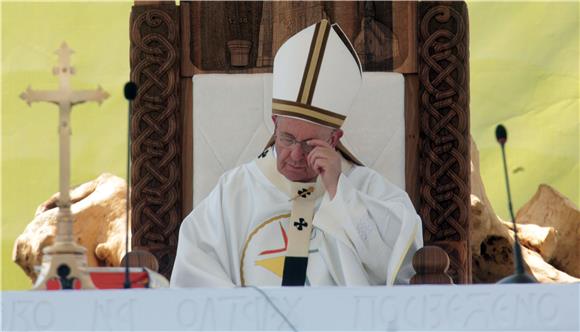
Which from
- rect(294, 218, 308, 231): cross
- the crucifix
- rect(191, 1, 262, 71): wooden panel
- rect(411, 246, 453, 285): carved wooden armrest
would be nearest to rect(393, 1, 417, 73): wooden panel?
rect(191, 1, 262, 71): wooden panel

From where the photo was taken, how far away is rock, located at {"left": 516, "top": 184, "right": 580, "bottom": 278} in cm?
900

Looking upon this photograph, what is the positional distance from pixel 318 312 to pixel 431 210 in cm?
225

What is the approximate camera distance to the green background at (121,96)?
9.06 m

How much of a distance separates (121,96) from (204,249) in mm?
3767

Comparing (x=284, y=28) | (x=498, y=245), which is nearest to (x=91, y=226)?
(x=498, y=245)

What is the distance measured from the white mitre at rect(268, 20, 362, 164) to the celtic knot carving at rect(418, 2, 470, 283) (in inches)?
20.2

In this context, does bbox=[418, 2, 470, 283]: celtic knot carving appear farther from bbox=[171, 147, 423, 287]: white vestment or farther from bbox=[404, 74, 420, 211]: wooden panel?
bbox=[171, 147, 423, 287]: white vestment

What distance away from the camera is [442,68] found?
A: 6113 millimetres

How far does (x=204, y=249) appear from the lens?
5.51 m

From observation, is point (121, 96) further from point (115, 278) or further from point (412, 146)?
point (115, 278)

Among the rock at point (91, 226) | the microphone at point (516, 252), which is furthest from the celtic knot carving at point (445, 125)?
the rock at point (91, 226)

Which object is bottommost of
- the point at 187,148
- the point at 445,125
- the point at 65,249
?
the point at 65,249

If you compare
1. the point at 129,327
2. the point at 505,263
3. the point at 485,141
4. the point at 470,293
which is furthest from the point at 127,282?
the point at 485,141

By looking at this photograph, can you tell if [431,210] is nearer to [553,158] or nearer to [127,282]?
[127,282]
